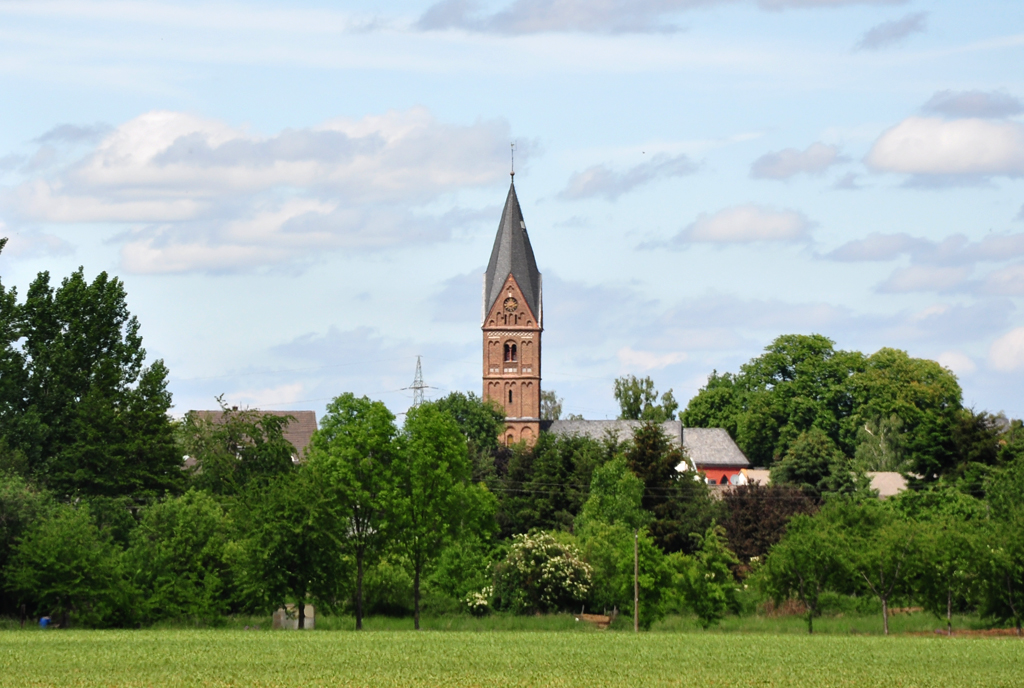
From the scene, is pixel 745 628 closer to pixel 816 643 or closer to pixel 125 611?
pixel 816 643

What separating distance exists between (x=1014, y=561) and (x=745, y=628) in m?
11.7

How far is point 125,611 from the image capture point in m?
53.5

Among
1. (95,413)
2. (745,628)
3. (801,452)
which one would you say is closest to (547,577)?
(745,628)

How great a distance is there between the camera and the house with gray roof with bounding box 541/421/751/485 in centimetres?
13038

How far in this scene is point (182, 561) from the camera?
57.3m

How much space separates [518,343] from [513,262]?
776 centimetres

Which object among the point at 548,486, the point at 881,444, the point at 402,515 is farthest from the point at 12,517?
the point at 881,444

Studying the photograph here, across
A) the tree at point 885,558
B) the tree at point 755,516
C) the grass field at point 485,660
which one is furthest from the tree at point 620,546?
the grass field at point 485,660

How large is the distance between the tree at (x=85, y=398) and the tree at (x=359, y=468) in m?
15.3

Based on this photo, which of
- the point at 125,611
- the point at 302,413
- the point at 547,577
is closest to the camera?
the point at 125,611

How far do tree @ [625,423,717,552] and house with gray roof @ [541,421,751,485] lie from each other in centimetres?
4565

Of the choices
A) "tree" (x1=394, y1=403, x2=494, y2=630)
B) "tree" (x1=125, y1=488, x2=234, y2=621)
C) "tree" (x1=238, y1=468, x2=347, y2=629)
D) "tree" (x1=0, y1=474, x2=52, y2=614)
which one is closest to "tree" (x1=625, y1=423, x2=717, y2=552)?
"tree" (x1=394, y1=403, x2=494, y2=630)

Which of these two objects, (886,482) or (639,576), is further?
(886,482)

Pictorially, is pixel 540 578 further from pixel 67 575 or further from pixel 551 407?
pixel 551 407
